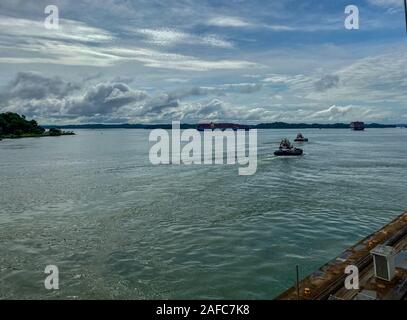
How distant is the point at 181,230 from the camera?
24859mm

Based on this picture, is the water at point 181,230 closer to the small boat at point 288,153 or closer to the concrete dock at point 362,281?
the concrete dock at point 362,281

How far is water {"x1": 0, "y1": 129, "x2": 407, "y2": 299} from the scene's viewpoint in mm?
16688

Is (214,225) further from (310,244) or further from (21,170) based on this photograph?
(21,170)

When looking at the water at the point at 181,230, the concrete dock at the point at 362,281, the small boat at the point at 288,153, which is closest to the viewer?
the concrete dock at the point at 362,281

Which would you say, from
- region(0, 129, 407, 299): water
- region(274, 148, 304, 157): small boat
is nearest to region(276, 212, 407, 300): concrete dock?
region(0, 129, 407, 299): water

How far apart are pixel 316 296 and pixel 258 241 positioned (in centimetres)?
1074

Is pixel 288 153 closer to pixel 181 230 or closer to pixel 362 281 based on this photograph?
pixel 181 230

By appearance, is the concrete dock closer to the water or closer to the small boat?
the water

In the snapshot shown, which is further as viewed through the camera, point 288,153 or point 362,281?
point 288,153

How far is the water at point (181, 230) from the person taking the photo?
54.7 feet

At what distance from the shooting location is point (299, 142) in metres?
137

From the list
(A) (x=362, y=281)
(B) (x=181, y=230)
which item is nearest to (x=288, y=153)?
(B) (x=181, y=230)

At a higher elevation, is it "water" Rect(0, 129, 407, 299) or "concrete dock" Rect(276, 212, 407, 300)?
"concrete dock" Rect(276, 212, 407, 300)

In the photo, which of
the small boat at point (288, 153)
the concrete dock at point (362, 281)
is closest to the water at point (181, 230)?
the concrete dock at point (362, 281)
